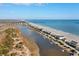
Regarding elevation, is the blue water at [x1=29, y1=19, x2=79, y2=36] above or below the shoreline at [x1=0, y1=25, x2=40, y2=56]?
above

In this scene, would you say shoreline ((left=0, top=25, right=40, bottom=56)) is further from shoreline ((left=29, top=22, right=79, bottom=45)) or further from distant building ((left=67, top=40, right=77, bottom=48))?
distant building ((left=67, top=40, right=77, bottom=48))

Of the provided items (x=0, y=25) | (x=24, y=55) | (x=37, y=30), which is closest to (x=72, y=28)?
(x=37, y=30)

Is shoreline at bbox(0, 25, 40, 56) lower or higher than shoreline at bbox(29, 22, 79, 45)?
lower

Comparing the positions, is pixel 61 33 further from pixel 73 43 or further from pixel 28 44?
pixel 28 44

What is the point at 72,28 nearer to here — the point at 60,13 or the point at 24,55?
the point at 60,13

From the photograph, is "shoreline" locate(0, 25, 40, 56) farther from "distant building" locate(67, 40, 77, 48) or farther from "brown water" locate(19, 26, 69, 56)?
"distant building" locate(67, 40, 77, 48)

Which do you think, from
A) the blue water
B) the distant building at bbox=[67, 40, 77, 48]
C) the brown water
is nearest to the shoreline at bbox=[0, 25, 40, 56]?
the brown water

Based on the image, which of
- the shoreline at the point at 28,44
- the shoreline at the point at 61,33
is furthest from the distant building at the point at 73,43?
the shoreline at the point at 28,44

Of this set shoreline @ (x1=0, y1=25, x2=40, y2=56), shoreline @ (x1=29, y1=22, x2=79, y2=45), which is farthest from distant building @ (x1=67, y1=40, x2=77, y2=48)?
shoreline @ (x1=0, y1=25, x2=40, y2=56)

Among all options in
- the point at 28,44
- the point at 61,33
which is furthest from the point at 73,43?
the point at 28,44
